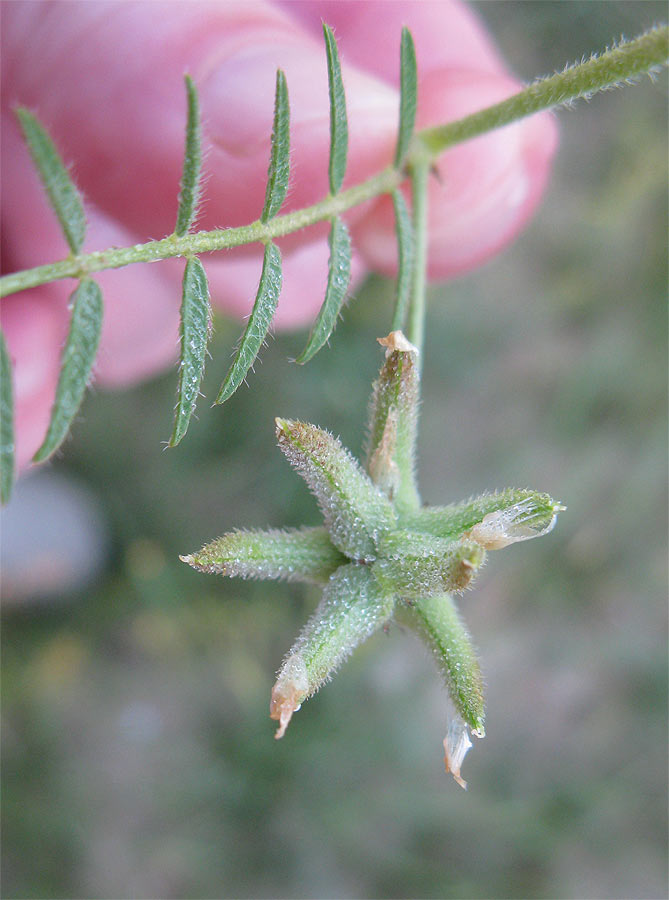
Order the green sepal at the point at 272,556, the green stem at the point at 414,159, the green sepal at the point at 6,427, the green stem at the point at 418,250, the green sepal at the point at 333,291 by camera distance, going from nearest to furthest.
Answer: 1. the green sepal at the point at 6,427
2. the green stem at the point at 414,159
3. the green sepal at the point at 272,556
4. the green sepal at the point at 333,291
5. the green stem at the point at 418,250

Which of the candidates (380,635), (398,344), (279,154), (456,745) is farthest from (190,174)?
(380,635)

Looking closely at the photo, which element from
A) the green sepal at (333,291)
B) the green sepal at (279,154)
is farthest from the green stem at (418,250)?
the green sepal at (279,154)

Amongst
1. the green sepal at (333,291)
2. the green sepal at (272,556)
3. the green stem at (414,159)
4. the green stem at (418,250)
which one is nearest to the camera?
the green stem at (414,159)

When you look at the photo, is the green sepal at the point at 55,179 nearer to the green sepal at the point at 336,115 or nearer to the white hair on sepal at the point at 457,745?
the green sepal at the point at 336,115

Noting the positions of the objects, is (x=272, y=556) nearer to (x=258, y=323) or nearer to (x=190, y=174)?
(x=258, y=323)

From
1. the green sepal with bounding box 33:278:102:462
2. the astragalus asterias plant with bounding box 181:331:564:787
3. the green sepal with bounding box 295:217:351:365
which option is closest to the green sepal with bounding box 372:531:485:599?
A: the astragalus asterias plant with bounding box 181:331:564:787

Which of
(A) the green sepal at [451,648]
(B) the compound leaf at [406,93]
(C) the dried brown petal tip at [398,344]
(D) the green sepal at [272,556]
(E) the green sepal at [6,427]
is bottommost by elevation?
(A) the green sepal at [451,648]

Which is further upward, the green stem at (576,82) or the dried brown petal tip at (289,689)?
the green stem at (576,82)

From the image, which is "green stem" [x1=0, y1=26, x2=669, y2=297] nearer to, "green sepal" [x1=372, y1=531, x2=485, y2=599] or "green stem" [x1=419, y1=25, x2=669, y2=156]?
"green stem" [x1=419, y1=25, x2=669, y2=156]
